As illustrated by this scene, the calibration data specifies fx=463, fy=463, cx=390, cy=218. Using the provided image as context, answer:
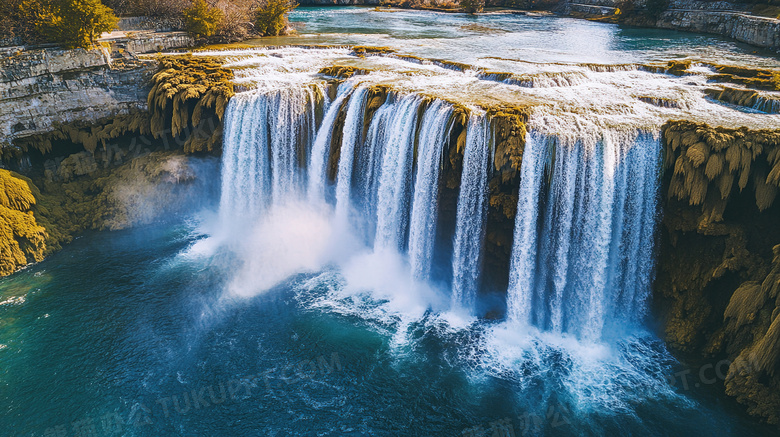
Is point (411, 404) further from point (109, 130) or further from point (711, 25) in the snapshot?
point (711, 25)

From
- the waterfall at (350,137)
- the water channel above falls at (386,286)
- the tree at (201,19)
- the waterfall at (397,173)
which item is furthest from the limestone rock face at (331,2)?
the waterfall at (397,173)

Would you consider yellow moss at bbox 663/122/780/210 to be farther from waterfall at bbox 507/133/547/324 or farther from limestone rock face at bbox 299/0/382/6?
limestone rock face at bbox 299/0/382/6

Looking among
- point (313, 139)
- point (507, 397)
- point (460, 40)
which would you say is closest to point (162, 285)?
point (313, 139)

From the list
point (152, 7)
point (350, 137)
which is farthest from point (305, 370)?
point (152, 7)

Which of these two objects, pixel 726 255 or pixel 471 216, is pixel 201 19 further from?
pixel 726 255

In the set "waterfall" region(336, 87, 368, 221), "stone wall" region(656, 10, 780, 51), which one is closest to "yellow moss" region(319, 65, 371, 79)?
"waterfall" region(336, 87, 368, 221)

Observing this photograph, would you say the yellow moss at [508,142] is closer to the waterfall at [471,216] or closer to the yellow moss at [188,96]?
the waterfall at [471,216]
